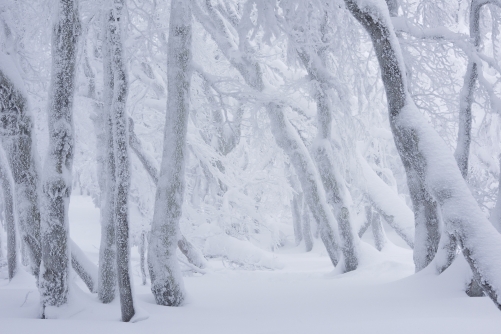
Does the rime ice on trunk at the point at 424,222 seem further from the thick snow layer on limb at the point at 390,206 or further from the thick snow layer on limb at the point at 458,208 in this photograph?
the thick snow layer on limb at the point at 390,206

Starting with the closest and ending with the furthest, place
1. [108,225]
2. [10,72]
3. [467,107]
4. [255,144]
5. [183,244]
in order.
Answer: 1. [10,72]
2. [108,225]
3. [467,107]
4. [255,144]
5. [183,244]

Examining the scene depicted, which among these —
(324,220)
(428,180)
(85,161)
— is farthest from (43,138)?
(428,180)

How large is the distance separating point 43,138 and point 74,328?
8.42 m

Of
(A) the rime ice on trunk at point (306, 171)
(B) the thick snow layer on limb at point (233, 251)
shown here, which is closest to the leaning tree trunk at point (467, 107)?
(A) the rime ice on trunk at point (306, 171)

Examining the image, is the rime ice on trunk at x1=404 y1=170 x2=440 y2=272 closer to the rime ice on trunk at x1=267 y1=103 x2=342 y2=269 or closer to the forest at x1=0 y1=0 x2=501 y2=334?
the forest at x1=0 y1=0 x2=501 y2=334

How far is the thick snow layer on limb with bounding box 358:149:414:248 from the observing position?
1005 centimetres

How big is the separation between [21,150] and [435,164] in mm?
4642

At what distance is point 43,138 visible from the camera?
1162cm

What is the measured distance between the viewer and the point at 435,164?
405cm

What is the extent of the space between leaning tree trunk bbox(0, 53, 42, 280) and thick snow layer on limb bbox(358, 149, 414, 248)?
278 inches

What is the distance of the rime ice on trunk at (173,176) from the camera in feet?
19.2

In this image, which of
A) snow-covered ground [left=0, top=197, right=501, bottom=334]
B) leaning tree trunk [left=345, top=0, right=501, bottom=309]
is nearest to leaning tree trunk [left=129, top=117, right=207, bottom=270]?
snow-covered ground [left=0, top=197, right=501, bottom=334]

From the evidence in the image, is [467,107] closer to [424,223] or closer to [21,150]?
[424,223]

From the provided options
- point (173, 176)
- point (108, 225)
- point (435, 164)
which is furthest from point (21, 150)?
point (435, 164)
